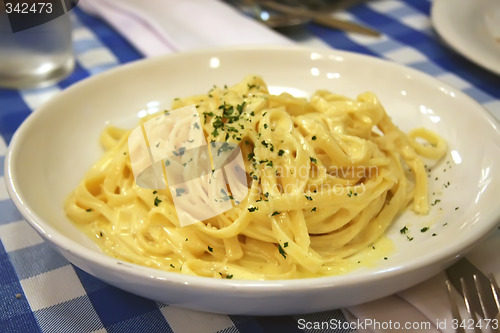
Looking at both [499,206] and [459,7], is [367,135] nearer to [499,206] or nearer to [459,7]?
[499,206]

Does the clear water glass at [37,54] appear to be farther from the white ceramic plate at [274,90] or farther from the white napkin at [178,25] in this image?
the white ceramic plate at [274,90]

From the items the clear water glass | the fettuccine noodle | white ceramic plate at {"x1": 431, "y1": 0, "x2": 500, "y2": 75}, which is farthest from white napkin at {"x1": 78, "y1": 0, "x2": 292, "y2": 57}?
the fettuccine noodle

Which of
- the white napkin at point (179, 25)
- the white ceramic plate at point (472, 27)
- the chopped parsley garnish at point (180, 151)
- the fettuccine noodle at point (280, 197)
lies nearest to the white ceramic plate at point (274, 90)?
the fettuccine noodle at point (280, 197)

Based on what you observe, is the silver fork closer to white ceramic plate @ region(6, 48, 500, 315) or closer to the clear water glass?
white ceramic plate @ region(6, 48, 500, 315)

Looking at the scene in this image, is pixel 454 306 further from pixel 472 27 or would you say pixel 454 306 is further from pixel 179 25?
pixel 179 25

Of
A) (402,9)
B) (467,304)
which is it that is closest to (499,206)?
(467,304)

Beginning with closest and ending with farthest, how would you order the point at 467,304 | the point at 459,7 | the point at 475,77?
the point at 467,304 → the point at 475,77 → the point at 459,7

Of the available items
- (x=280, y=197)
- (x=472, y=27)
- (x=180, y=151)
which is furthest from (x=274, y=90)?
(x=472, y=27)
